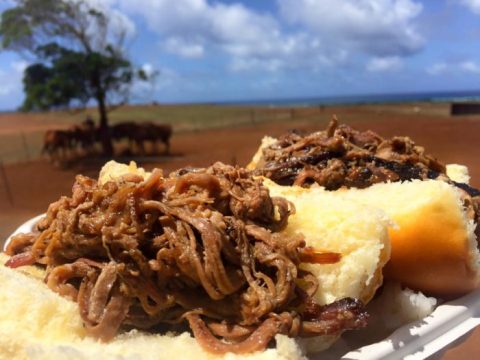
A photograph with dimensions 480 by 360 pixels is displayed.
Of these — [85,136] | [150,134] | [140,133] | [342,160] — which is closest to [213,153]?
[150,134]

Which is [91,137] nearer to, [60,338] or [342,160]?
[342,160]

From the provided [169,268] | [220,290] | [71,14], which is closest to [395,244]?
[220,290]

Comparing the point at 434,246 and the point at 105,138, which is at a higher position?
the point at 434,246

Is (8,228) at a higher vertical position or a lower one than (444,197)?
lower

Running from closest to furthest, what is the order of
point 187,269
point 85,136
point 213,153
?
point 187,269 < point 85,136 < point 213,153

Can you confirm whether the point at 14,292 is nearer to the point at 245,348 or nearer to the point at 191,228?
the point at 191,228

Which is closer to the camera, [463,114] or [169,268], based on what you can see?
[169,268]

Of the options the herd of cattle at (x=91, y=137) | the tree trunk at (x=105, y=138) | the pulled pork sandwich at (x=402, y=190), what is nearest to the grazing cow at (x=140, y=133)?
the herd of cattle at (x=91, y=137)
